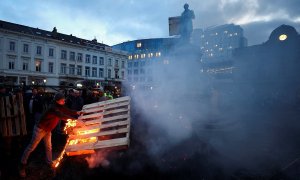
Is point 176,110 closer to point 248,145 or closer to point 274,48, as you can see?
point 248,145

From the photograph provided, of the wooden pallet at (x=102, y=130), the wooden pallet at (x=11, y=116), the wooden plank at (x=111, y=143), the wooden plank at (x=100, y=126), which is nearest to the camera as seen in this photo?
the wooden plank at (x=111, y=143)

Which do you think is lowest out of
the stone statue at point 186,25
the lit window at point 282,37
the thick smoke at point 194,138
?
the thick smoke at point 194,138

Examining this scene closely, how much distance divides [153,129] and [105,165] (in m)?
1.43

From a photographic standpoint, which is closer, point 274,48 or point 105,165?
point 105,165

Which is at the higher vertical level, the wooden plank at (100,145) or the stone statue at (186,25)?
the stone statue at (186,25)

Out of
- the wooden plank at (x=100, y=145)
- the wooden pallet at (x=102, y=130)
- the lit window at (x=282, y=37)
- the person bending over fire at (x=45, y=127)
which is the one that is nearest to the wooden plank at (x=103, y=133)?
the wooden pallet at (x=102, y=130)

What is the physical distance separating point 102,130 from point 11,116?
8.07ft

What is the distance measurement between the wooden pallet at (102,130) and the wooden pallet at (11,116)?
154 centimetres

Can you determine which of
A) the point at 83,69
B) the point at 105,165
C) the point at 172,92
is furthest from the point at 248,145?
the point at 83,69

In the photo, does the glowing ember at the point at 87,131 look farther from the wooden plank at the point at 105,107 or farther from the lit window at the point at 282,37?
the lit window at the point at 282,37

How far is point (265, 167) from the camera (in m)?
4.47

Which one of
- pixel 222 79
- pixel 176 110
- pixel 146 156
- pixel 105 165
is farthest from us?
pixel 222 79

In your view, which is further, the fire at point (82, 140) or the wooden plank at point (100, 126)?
the wooden plank at point (100, 126)

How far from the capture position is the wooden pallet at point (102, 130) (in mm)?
3307
